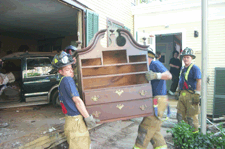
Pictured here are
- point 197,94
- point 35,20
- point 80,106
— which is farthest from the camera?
point 35,20

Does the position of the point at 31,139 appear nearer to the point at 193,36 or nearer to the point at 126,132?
the point at 126,132

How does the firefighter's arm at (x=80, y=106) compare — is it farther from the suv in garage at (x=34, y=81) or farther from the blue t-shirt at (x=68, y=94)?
the suv in garage at (x=34, y=81)

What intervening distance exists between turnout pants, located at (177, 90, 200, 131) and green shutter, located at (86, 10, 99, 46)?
2.96 metres

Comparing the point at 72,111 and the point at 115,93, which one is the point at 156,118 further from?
the point at 72,111

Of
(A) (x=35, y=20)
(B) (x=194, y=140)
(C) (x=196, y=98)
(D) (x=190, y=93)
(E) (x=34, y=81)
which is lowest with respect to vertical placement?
(B) (x=194, y=140)

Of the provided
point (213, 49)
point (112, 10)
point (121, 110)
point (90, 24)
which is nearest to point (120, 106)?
point (121, 110)

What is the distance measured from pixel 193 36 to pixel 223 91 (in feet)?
8.10

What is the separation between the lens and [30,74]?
5.98 meters

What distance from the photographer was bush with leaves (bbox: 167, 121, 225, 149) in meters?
3.09

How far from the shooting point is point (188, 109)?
3.84 meters

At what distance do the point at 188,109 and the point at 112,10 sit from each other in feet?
14.6

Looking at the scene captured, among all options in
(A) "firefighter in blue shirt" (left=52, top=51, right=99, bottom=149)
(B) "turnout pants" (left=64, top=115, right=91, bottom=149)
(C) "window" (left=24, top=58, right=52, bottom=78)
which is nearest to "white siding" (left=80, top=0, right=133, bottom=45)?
(C) "window" (left=24, top=58, right=52, bottom=78)

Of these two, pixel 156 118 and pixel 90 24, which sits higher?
pixel 90 24

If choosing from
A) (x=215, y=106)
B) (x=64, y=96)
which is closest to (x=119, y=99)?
(x=64, y=96)
